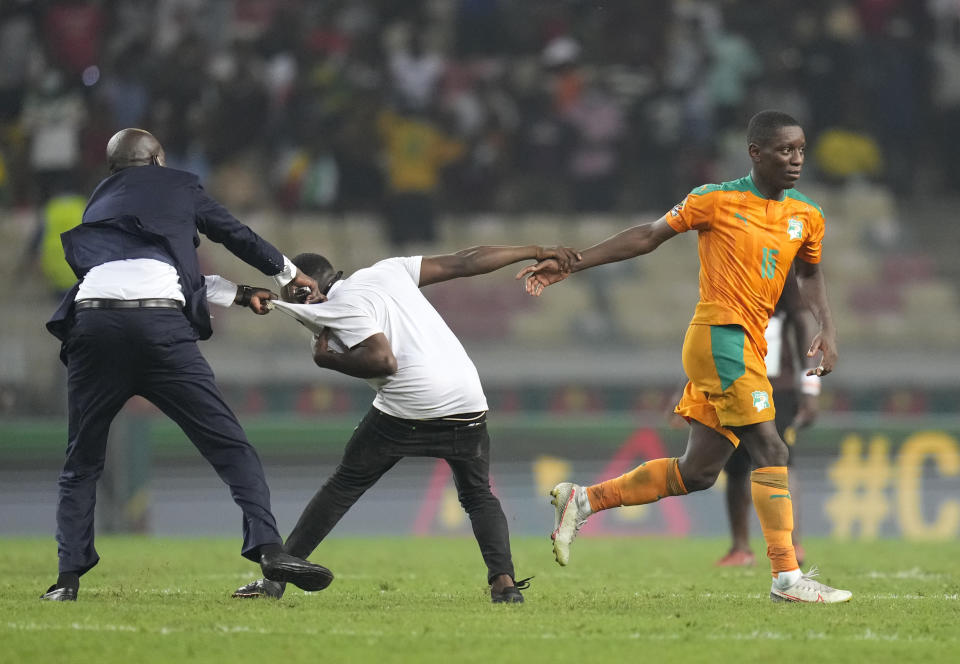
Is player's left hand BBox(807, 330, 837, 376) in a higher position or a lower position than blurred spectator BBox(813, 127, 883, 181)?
lower

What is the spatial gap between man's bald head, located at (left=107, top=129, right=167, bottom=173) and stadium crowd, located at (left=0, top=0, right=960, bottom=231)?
10.2 m

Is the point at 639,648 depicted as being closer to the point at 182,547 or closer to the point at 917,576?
the point at 917,576

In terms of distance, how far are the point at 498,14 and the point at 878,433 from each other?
336 inches

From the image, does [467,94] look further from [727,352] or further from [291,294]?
[727,352]

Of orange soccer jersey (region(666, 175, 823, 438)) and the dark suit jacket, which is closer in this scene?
the dark suit jacket

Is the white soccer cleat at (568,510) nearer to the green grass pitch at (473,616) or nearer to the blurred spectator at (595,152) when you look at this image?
the green grass pitch at (473,616)

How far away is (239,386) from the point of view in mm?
14055

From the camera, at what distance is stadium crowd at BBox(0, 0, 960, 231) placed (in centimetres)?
1736

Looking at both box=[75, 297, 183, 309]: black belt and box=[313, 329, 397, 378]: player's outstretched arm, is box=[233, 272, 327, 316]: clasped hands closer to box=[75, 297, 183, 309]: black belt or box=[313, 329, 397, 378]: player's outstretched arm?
box=[313, 329, 397, 378]: player's outstretched arm

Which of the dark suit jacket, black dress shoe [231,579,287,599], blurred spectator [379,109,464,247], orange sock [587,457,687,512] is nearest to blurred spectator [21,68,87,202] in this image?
blurred spectator [379,109,464,247]

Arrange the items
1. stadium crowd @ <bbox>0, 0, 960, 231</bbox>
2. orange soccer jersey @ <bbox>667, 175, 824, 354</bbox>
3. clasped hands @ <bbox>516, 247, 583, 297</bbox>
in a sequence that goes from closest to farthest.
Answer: orange soccer jersey @ <bbox>667, 175, 824, 354</bbox> → clasped hands @ <bbox>516, 247, 583, 297</bbox> → stadium crowd @ <bbox>0, 0, 960, 231</bbox>

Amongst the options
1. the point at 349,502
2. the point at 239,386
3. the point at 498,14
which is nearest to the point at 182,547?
the point at 239,386

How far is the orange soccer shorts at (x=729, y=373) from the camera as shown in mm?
6461

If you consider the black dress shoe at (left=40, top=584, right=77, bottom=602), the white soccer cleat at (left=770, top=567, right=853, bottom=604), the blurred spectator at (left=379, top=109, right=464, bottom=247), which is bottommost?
the white soccer cleat at (left=770, top=567, right=853, bottom=604)
